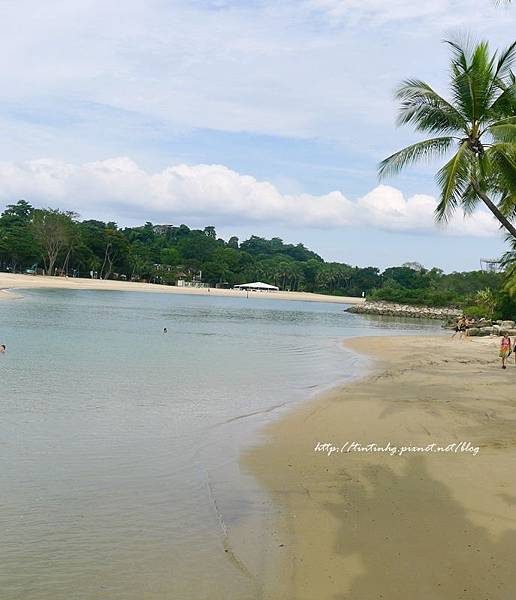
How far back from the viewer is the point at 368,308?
88125 millimetres

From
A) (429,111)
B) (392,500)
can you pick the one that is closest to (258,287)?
(429,111)

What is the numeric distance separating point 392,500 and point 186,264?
125 m

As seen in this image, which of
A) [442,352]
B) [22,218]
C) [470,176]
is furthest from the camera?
[22,218]

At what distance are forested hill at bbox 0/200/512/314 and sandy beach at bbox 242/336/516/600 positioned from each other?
131 ft

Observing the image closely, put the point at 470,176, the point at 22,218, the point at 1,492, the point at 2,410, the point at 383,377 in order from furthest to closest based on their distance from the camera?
1. the point at 22,218
2. the point at 383,377
3. the point at 470,176
4. the point at 2,410
5. the point at 1,492

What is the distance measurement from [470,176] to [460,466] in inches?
339

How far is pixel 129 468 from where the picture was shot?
8.59 m

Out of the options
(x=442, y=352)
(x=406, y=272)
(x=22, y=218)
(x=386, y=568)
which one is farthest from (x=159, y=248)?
(x=386, y=568)

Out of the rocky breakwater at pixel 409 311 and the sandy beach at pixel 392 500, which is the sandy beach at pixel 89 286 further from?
the sandy beach at pixel 392 500

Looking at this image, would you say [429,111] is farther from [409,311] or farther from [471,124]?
[409,311]

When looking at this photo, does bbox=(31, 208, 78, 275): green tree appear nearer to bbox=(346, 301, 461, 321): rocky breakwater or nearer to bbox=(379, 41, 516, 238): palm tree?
bbox=(346, 301, 461, 321): rocky breakwater

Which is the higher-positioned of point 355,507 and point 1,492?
point 355,507

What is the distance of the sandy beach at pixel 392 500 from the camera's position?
204 inches

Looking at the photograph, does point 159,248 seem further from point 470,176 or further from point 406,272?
point 470,176
